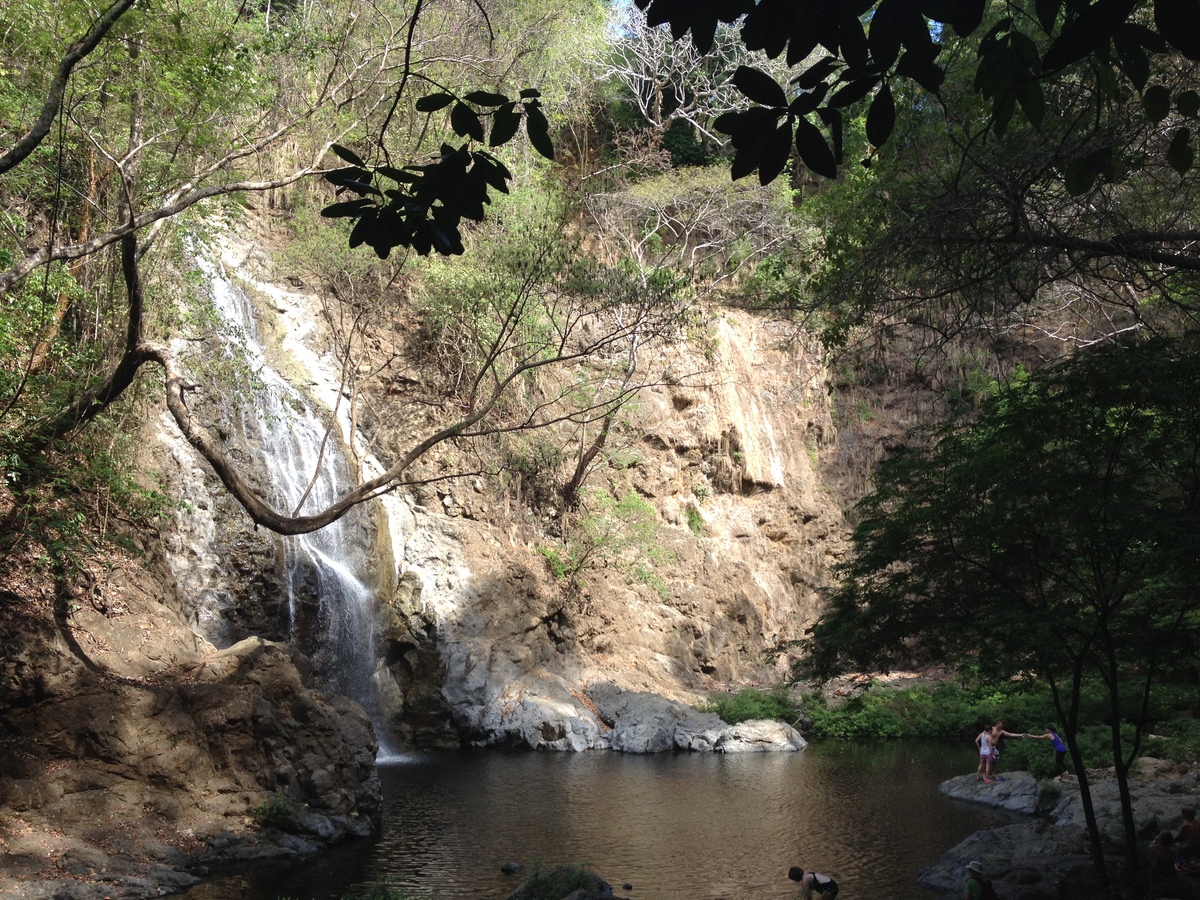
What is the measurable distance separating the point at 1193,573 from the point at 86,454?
Answer: 12.7m

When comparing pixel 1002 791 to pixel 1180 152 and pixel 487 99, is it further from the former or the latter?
pixel 487 99

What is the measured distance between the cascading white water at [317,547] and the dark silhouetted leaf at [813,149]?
54.5 feet

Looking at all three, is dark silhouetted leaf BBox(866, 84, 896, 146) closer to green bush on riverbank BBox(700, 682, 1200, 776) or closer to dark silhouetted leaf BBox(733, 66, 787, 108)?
dark silhouetted leaf BBox(733, 66, 787, 108)

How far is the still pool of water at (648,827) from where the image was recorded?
35.0 ft

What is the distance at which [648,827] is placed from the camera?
44.1 feet

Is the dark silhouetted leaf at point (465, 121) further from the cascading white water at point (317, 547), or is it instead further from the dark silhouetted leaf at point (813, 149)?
the cascading white water at point (317, 547)

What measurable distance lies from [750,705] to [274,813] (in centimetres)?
1361

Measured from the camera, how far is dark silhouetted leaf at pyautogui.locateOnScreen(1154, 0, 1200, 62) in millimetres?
1920

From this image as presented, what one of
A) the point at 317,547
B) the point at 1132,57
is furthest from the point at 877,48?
the point at 317,547

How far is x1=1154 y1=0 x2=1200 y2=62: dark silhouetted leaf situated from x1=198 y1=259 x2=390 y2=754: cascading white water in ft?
56.4

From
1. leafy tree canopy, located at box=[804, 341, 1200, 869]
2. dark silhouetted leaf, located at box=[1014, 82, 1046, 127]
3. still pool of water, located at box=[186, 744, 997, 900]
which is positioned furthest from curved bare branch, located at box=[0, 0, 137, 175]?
leafy tree canopy, located at box=[804, 341, 1200, 869]

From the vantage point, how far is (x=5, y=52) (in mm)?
10883

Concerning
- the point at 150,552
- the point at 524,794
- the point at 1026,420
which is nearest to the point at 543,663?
the point at 524,794

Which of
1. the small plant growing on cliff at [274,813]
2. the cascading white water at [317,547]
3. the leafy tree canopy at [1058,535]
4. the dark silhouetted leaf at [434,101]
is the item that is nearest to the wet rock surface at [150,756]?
the small plant growing on cliff at [274,813]
